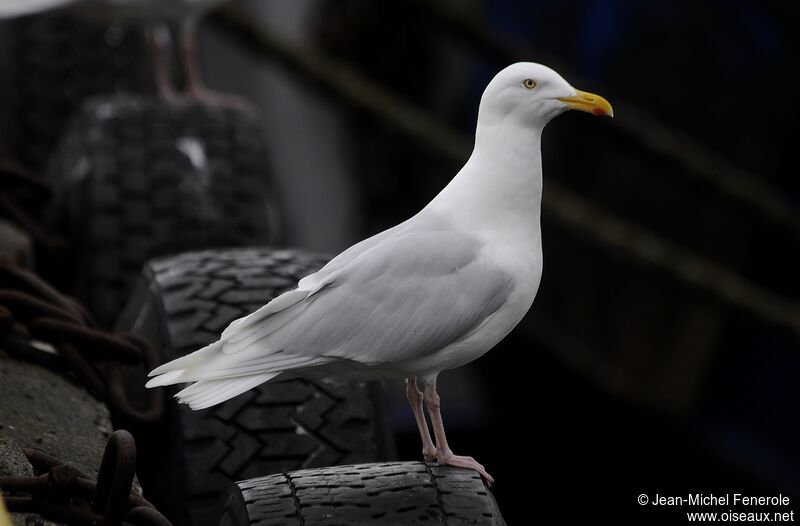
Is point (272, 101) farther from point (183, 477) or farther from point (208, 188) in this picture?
point (183, 477)

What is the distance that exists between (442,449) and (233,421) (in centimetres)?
35

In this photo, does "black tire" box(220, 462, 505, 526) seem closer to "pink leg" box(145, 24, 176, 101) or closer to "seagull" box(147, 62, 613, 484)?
"seagull" box(147, 62, 613, 484)

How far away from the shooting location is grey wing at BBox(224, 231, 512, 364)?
169 centimetres

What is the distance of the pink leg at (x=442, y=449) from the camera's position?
173cm

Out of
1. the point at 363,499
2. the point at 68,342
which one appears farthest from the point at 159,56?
the point at 363,499

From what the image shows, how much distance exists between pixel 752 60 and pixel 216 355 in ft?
12.5

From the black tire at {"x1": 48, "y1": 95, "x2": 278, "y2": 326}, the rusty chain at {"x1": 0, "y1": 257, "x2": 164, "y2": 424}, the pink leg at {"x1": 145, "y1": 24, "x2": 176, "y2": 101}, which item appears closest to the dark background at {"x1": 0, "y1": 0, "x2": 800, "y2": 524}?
the pink leg at {"x1": 145, "y1": 24, "x2": 176, "y2": 101}

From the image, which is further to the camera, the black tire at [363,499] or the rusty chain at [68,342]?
the rusty chain at [68,342]

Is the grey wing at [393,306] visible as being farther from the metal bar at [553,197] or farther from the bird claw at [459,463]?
the metal bar at [553,197]

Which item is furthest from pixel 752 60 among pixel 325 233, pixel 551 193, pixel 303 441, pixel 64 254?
pixel 303 441

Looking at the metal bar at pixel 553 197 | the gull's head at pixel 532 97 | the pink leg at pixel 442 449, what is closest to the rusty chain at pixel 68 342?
the pink leg at pixel 442 449

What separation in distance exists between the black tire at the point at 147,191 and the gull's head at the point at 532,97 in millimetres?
1105

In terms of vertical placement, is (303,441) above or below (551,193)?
below

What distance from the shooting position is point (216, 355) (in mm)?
1696
